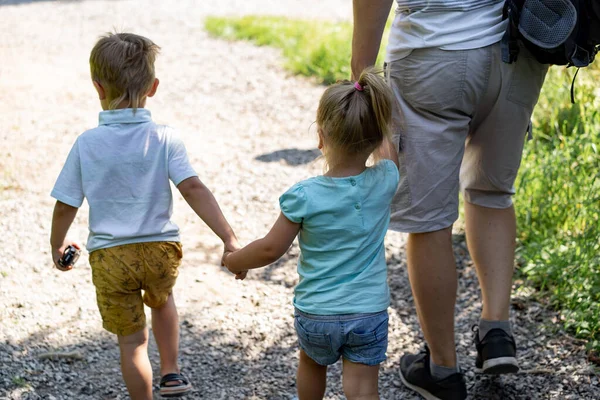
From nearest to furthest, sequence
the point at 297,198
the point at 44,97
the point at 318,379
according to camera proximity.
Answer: the point at 297,198 < the point at 318,379 < the point at 44,97

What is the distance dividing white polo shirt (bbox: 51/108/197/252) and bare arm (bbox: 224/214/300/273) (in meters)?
0.40

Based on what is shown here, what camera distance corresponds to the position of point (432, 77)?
108 inches

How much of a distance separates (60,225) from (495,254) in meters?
1.64

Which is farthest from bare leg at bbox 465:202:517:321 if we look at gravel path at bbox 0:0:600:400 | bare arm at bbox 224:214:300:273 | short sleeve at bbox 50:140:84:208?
short sleeve at bbox 50:140:84:208

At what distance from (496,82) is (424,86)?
255mm

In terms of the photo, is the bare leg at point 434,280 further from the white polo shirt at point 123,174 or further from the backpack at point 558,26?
the white polo shirt at point 123,174

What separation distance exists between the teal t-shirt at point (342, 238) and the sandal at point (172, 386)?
90cm

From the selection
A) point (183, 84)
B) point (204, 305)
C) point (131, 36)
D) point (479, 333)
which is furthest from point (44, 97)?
point (479, 333)

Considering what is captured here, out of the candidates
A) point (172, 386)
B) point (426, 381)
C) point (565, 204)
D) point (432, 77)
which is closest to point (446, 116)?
point (432, 77)

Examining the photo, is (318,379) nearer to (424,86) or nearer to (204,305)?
A: (424,86)

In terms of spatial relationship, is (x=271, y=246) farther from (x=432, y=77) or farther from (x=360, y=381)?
(x=432, y=77)

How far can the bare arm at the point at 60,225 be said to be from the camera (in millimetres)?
2807

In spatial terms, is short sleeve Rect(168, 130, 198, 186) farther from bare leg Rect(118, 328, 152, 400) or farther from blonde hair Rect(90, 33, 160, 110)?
bare leg Rect(118, 328, 152, 400)

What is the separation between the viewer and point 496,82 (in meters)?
2.79
